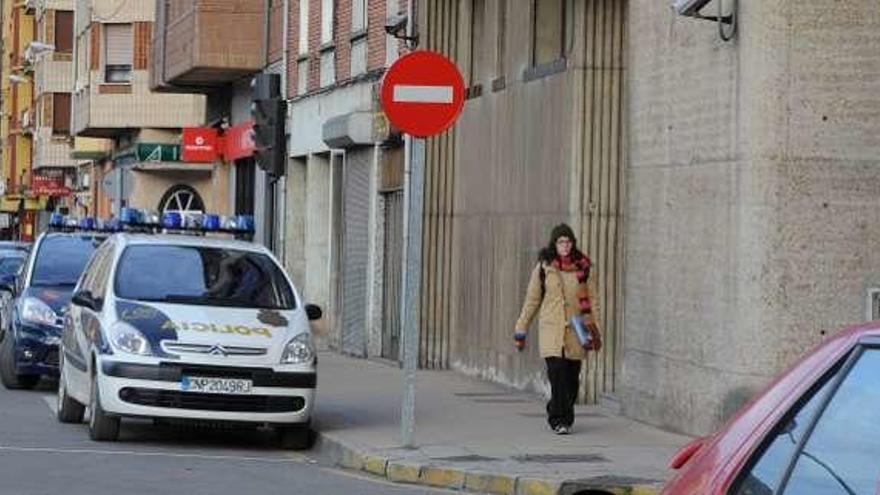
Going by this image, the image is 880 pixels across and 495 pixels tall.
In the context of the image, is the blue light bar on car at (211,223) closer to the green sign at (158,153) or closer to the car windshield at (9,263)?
the car windshield at (9,263)

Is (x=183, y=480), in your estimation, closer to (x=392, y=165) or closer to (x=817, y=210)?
(x=817, y=210)

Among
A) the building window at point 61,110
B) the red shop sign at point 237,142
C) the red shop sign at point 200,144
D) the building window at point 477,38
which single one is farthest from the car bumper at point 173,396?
the building window at point 61,110

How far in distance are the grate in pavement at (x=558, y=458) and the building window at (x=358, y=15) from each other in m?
15.0

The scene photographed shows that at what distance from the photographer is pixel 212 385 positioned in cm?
1542

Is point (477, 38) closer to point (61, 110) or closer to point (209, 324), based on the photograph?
point (209, 324)

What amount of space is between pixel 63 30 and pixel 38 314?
185 ft

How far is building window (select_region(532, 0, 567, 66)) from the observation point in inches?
820

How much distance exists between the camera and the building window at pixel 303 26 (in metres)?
33.2

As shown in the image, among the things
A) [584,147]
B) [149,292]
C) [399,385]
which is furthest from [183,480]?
[399,385]

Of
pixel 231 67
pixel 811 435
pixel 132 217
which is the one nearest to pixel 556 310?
pixel 132 217

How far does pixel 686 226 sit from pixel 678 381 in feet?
4.04

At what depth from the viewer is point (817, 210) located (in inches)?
566

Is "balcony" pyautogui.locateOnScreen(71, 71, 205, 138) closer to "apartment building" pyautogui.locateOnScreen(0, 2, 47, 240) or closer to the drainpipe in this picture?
the drainpipe

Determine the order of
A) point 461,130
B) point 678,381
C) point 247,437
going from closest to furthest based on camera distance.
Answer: point 678,381 → point 247,437 → point 461,130
